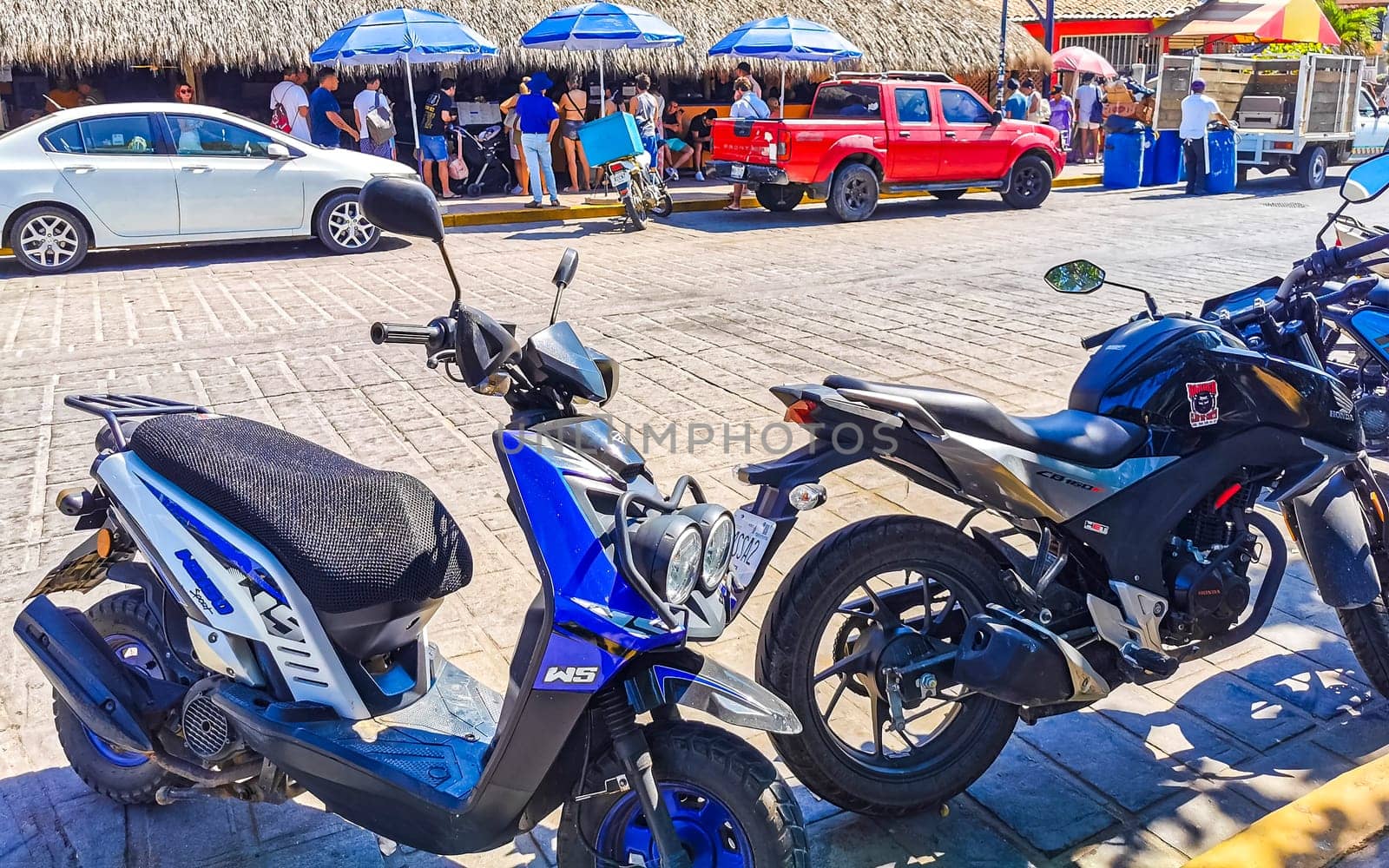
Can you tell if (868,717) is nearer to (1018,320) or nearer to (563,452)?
(563,452)

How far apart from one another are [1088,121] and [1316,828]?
22570 millimetres

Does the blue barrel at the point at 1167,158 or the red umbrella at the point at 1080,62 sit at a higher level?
the red umbrella at the point at 1080,62

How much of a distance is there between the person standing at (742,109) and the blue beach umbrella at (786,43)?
1.54ft

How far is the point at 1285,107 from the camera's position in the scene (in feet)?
63.6

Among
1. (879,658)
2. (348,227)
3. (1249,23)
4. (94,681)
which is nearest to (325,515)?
(94,681)

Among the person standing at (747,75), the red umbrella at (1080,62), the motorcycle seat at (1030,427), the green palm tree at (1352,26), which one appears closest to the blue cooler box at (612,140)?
the person standing at (747,75)

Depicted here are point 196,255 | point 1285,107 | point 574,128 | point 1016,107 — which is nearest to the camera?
point 196,255

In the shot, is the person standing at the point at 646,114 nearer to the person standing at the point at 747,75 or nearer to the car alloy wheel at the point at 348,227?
the person standing at the point at 747,75

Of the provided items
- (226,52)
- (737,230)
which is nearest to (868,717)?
(737,230)

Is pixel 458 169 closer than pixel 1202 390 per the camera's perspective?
No

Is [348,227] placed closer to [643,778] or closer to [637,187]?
[637,187]

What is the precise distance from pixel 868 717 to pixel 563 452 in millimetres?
1384

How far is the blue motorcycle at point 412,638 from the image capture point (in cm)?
238

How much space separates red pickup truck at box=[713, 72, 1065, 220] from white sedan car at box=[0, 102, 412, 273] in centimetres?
483
